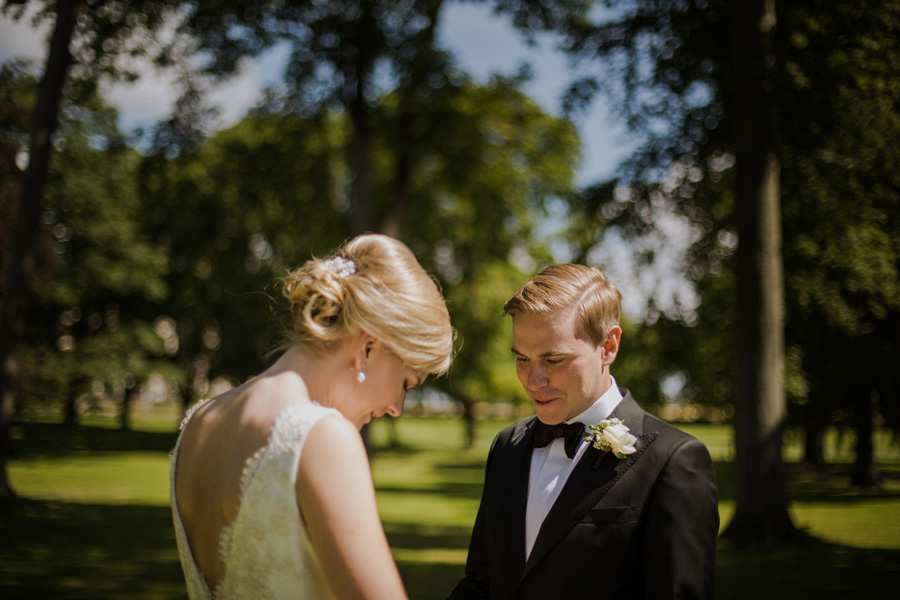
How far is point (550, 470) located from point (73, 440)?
3679 cm

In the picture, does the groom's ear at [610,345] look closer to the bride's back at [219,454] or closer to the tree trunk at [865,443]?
the bride's back at [219,454]

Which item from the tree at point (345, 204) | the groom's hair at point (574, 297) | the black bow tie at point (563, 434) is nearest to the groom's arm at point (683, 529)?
the black bow tie at point (563, 434)

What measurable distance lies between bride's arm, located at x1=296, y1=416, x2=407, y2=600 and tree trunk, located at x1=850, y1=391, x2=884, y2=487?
16237 millimetres

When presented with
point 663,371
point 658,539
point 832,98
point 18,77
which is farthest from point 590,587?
point 18,77

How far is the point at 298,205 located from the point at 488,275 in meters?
10.5

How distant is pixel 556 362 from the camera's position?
283 centimetres

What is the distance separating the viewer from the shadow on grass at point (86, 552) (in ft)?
29.1

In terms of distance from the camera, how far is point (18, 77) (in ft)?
59.3

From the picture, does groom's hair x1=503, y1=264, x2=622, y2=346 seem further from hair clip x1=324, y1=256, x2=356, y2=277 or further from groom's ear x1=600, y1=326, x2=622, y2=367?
hair clip x1=324, y1=256, x2=356, y2=277

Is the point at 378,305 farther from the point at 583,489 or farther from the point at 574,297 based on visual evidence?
the point at 583,489

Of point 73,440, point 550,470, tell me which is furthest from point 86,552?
point 73,440

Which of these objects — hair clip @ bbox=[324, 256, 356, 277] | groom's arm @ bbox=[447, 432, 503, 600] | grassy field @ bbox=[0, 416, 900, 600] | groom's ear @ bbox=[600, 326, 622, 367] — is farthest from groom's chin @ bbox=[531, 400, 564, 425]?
grassy field @ bbox=[0, 416, 900, 600]

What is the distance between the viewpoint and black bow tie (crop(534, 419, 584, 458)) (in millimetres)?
2816

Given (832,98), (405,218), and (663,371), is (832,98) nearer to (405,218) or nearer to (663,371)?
(663,371)
